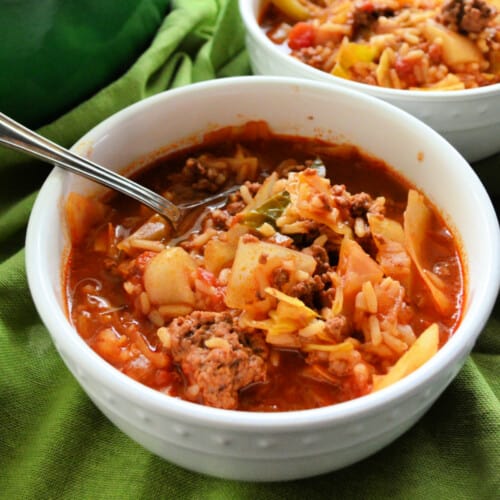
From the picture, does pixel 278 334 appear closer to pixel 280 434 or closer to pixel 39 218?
pixel 280 434

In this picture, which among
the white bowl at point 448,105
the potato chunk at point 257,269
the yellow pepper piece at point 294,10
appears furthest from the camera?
the yellow pepper piece at point 294,10

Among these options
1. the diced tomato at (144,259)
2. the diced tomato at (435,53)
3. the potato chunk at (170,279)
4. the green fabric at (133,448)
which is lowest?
the green fabric at (133,448)

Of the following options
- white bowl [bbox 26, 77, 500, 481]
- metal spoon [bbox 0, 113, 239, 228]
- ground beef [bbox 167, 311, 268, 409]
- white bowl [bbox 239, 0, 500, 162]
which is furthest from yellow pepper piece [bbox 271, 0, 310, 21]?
ground beef [bbox 167, 311, 268, 409]

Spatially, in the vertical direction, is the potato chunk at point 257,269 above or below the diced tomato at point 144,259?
above

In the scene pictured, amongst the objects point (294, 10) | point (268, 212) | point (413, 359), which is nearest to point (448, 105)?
point (268, 212)

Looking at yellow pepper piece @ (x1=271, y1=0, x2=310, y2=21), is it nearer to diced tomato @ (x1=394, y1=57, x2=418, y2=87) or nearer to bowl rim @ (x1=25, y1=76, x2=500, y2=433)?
diced tomato @ (x1=394, y1=57, x2=418, y2=87)

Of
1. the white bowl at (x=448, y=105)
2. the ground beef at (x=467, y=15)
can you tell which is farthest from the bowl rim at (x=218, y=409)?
the ground beef at (x=467, y=15)

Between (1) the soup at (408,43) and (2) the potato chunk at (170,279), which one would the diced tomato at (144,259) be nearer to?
(2) the potato chunk at (170,279)
